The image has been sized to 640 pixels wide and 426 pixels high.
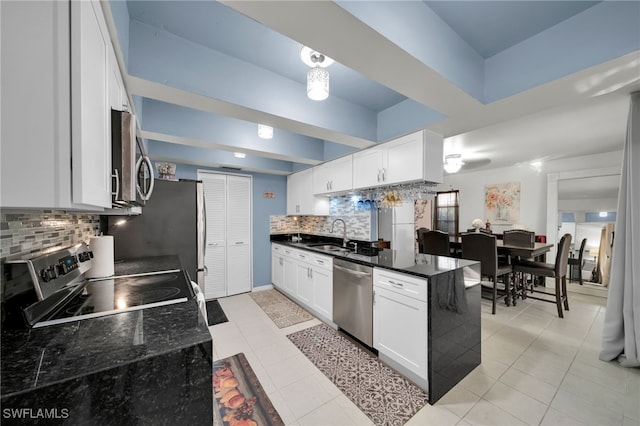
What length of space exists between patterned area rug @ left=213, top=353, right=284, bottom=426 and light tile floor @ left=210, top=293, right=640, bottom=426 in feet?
0.21

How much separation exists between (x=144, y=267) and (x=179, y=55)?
157cm

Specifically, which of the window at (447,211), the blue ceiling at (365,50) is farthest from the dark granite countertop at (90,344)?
the window at (447,211)

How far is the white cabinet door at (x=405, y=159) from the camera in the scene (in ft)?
7.79

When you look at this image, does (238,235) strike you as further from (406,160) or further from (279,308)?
(406,160)

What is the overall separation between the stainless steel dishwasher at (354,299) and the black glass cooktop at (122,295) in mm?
1564

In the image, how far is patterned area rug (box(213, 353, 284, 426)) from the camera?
5.31 ft

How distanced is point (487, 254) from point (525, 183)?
2874 millimetres

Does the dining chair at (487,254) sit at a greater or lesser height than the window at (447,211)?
lesser

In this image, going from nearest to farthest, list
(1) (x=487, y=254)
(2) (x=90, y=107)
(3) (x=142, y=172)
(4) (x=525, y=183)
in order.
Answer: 1. (2) (x=90, y=107)
2. (3) (x=142, y=172)
3. (1) (x=487, y=254)
4. (4) (x=525, y=183)

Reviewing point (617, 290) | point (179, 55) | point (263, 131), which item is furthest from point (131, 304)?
point (617, 290)

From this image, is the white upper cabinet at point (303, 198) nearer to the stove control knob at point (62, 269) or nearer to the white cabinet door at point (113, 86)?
the white cabinet door at point (113, 86)

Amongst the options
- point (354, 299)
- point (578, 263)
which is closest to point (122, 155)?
point (354, 299)

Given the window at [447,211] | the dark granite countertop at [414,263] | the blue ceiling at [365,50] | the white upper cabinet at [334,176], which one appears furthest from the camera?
the window at [447,211]

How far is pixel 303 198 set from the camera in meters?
4.21
